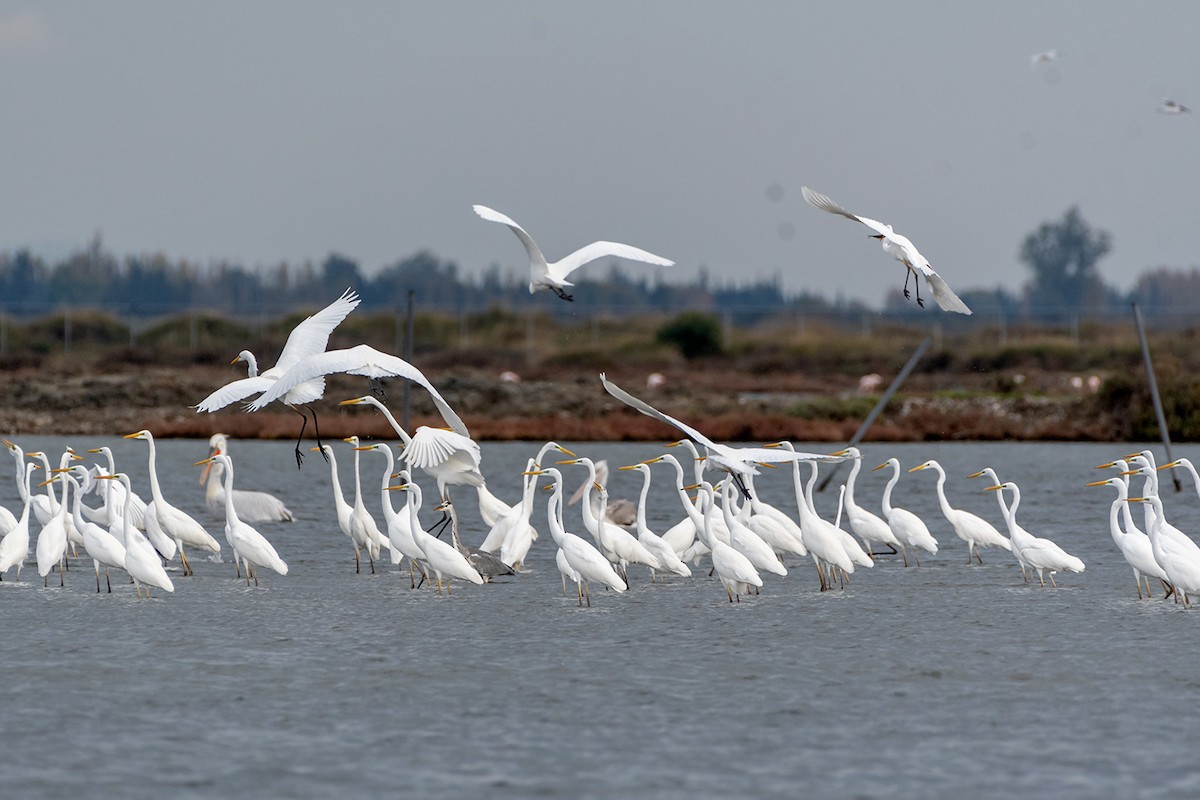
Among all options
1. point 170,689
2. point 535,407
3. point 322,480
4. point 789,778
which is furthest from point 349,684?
point 535,407

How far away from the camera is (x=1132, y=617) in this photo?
1168 cm

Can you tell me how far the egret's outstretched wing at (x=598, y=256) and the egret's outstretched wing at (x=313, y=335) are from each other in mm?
1857

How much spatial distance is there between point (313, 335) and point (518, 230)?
2.24m

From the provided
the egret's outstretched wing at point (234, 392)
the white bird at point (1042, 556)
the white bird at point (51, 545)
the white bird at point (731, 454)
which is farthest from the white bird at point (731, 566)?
the white bird at point (51, 545)

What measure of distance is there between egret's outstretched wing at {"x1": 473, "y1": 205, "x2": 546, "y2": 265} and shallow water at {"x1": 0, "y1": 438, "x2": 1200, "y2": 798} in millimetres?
2793

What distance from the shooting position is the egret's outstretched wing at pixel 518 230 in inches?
539

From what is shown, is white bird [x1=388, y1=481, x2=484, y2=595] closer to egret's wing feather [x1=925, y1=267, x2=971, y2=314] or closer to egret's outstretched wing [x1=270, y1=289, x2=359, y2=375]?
egret's outstretched wing [x1=270, y1=289, x2=359, y2=375]

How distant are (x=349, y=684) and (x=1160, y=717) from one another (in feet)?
14.6

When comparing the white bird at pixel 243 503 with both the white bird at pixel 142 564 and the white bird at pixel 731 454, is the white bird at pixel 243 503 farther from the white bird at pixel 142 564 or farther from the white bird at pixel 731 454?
the white bird at pixel 731 454

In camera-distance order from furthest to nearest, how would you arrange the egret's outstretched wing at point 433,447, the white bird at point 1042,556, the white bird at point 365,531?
the white bird at point 365,531, the egret's outstretched wing at point 433,447, the white bird at point 1042,556

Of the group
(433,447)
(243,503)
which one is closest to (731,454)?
(433,447)

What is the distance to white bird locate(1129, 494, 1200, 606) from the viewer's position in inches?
463

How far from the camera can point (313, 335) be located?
14633 mm

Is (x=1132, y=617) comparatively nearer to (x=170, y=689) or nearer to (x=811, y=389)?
(x=170, y=689)
